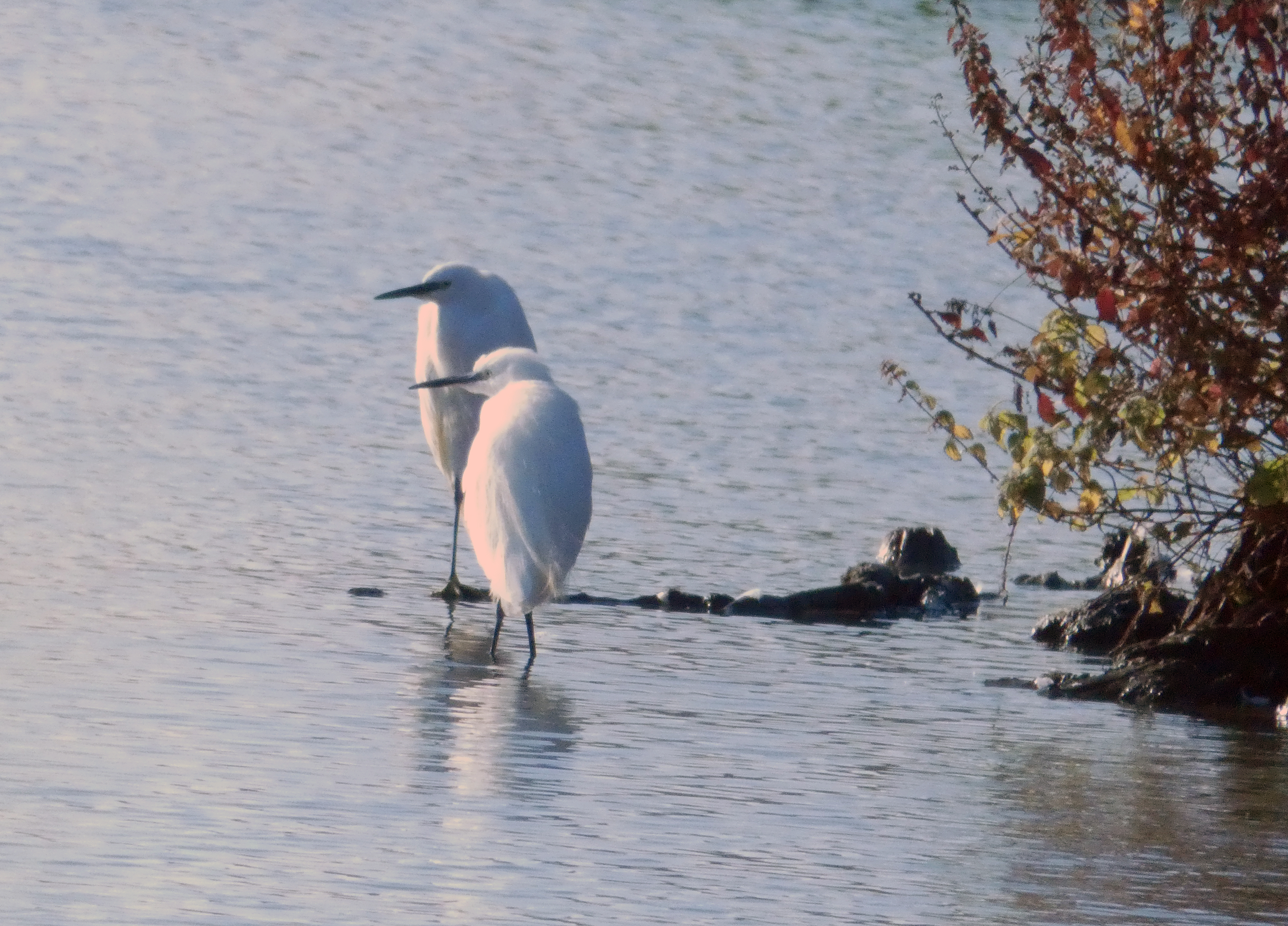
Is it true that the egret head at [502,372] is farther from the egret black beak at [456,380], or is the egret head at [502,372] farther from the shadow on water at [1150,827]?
the shadow on water at [1150,827]

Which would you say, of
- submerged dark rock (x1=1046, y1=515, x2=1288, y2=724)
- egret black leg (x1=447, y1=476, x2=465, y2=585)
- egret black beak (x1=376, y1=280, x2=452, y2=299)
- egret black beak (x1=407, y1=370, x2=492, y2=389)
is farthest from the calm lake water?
egret black beak (x1=376, y1=280, x2=452, y2=299)

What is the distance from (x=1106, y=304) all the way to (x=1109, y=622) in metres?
2.11

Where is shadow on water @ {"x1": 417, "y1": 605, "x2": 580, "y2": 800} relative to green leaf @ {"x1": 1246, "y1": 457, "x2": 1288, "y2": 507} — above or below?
below

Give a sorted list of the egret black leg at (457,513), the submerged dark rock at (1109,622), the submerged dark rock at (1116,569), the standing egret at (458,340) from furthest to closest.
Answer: the standing egret at (458,340), the egret black leg at (457,513), the submerged dark rock at (1109,622), the submerged dark rock at (1116,569)

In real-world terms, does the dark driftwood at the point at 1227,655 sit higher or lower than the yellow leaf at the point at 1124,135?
lower

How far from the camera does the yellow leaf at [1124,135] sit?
6.13 m

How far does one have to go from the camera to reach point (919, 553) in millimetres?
9391

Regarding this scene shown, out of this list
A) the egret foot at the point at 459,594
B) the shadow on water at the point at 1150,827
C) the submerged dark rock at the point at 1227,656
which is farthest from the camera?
the egret foot at the point at 459,594

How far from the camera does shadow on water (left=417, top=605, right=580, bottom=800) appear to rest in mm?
5484

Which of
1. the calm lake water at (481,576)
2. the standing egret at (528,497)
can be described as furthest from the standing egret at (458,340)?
the standing egret at (528,497)

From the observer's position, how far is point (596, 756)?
5.81 metres

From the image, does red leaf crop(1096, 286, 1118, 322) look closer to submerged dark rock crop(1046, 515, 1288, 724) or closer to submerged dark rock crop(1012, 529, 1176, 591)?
submerged dark rock crop(1046, 515, 1288, 724)

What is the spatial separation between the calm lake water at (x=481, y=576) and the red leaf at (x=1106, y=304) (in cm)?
119

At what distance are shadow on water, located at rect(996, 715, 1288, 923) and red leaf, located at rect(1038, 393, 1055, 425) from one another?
3.01 feet
